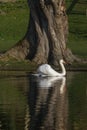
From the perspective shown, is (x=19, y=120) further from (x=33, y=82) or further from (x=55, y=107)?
(x=33, y=82)

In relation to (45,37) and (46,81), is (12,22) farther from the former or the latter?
(46,81)

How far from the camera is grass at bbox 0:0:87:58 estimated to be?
41656 mm

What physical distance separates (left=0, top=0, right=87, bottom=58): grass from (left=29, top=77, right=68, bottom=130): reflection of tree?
12997 mm

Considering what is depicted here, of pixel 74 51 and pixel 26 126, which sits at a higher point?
pixel 26 126

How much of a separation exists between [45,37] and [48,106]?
51.8 feet

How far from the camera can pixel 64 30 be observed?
33.7 meters

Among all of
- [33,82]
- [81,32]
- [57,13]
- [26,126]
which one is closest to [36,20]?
[57,13]

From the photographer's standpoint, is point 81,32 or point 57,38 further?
point 81,32

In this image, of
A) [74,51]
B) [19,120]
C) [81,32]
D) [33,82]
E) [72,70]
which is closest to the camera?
[19,120]

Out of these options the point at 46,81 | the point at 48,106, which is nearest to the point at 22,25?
the point at 46,81

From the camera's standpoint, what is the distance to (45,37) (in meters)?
33.3

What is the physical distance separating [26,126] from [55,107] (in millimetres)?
3350

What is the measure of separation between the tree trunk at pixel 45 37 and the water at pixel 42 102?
5594 mm

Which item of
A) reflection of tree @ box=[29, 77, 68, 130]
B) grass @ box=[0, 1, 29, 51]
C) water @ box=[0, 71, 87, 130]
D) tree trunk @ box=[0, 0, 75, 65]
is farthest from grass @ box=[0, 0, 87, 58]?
reflection of tree @ box=[29, 77, 68, 130]
